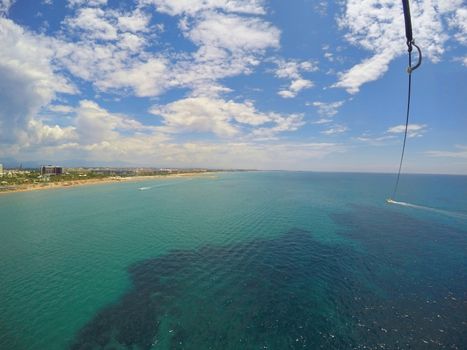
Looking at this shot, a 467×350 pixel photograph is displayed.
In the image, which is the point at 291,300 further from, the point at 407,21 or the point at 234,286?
the point at 407,21

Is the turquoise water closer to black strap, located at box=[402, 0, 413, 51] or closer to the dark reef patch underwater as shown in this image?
the dark reef patch underwater

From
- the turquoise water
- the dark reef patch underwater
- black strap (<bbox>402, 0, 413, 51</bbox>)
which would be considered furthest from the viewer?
the turquoise water

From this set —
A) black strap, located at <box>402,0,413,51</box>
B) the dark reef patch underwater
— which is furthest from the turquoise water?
black strap, located at <box>402,0,413,51</box>

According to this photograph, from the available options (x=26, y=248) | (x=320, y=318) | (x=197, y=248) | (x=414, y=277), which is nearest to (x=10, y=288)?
(x=26, y=248)

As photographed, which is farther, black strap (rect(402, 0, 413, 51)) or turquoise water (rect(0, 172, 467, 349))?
turquoise water (rect(0, 172, 467, 349))

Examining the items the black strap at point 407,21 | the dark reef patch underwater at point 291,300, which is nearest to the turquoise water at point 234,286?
the dark reef patch underwater at point 291,300

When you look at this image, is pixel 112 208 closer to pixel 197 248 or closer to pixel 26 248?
pixel 26 248

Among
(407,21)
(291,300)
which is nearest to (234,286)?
(291,300)
